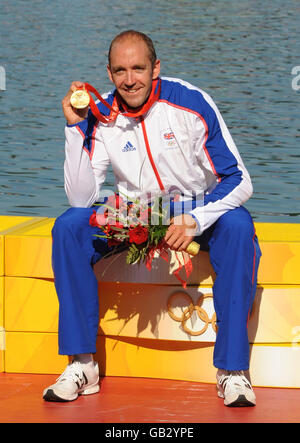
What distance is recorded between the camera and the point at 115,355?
4691 mm

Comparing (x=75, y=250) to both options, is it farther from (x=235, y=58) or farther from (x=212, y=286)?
(x=235, y=58)

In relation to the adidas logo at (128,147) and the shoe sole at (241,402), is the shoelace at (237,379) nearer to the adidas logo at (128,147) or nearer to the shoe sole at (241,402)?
the shoe sole at (241,402)

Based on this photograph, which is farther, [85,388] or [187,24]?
[187,24]

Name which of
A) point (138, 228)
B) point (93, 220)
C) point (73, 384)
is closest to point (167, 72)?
point (93, 220)

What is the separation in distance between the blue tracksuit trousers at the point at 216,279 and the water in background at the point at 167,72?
6620 mm

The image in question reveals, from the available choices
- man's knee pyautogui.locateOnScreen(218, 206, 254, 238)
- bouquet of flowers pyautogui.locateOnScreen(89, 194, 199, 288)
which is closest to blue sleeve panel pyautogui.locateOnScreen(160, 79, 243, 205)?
man's knee pyautogui.locateOnScreen(218, 206, 254, 238)

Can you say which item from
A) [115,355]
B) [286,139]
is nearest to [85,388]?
[115,355]

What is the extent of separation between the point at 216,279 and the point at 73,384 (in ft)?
2.61

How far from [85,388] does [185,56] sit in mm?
18317

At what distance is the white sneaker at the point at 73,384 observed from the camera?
4.25 m

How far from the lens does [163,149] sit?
14.8 ft

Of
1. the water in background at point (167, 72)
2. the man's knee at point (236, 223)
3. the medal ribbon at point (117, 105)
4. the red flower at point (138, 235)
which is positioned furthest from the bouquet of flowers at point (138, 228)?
the water in background at point (167, 72)

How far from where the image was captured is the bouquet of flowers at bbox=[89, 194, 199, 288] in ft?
14.0
